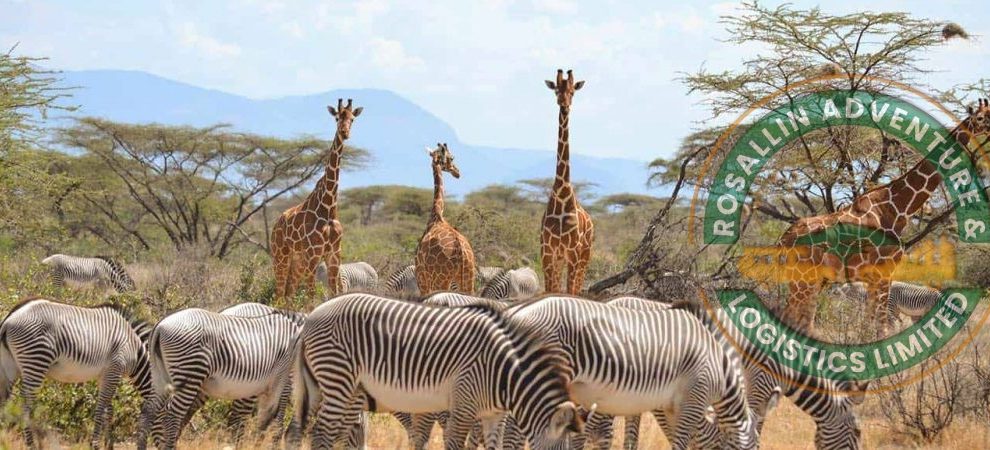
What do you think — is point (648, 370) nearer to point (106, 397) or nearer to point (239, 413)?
point (239, 413)

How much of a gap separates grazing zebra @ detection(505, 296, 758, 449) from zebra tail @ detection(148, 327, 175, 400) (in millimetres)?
2593

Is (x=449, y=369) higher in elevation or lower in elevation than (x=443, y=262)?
higher

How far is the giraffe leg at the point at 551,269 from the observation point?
11.6 meters

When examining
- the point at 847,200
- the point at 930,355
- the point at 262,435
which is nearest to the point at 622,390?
the point at 262,435

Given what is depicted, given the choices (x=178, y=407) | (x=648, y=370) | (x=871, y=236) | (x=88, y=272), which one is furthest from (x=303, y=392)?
(x=88, y=272)

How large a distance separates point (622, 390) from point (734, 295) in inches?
135

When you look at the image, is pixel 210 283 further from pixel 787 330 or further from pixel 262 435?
pixel 787 330

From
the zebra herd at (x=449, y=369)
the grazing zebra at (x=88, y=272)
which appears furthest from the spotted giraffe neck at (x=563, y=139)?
the grazing zebra at (x=88, y=272)

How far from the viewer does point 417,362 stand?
300 inches

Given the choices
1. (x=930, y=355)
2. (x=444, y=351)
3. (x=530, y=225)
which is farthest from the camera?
(x=530, y=225)

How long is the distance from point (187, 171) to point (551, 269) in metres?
20.3

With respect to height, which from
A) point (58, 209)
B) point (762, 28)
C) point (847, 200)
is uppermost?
point (762, 28)

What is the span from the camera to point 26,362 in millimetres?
8703

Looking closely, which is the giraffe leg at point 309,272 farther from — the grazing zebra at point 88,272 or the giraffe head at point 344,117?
the grazing zebra at point 88,272
